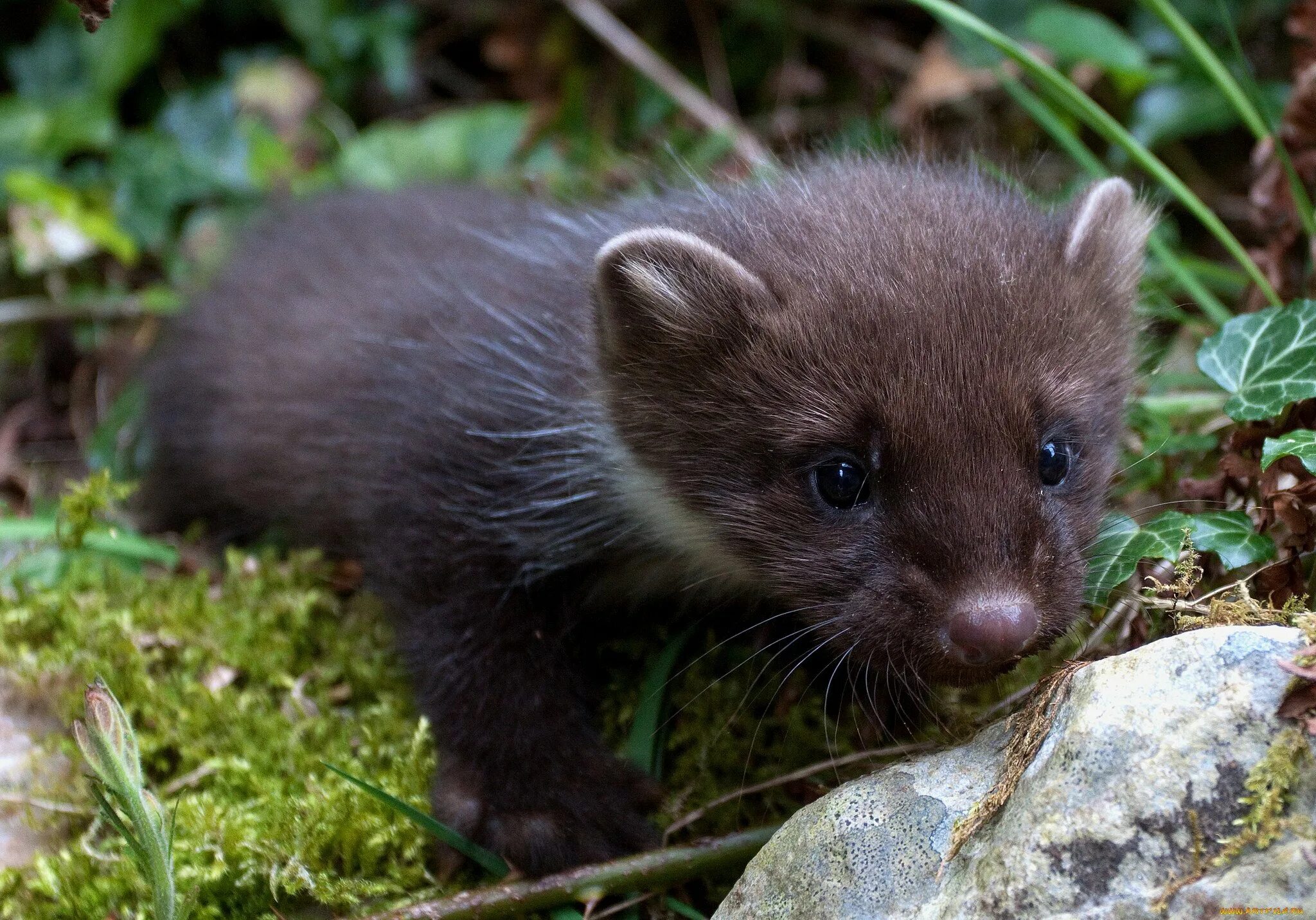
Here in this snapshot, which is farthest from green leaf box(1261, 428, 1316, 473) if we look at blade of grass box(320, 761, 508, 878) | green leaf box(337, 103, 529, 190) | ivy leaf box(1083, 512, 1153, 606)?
green leaf box(337, 103, 529, 190)

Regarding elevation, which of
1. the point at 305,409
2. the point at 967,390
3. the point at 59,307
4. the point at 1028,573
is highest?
the point at 967,390

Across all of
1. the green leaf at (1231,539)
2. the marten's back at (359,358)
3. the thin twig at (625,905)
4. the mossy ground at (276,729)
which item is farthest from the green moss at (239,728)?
the green leaf at (1231,539)

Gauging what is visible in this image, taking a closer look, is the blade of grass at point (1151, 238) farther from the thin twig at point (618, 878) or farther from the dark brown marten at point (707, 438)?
the thin twig at point (618, 878)

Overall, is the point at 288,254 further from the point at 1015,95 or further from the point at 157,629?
the point at 1015,95

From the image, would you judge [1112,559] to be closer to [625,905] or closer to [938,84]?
[625,905]

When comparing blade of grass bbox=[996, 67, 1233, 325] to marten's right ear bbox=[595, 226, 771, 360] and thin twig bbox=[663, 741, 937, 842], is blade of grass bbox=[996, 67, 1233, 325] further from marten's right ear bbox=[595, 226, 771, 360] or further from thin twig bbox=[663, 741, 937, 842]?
thin twig bbox=[663, 741, 937, 842]

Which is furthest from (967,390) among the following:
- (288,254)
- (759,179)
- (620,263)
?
(288,254)
